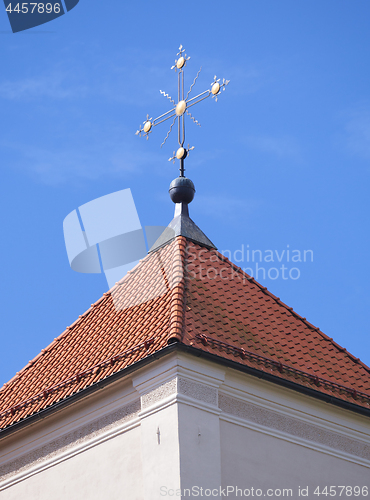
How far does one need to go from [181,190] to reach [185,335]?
475cm

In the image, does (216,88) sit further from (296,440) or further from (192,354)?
(296,440)

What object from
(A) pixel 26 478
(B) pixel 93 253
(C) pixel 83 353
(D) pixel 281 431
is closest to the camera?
(D) pixel 281 431

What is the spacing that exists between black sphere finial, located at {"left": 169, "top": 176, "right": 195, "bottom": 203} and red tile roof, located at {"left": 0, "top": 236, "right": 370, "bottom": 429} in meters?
1.24

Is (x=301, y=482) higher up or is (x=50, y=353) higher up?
(x=50, y=353)

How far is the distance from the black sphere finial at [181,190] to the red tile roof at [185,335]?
1238 mm

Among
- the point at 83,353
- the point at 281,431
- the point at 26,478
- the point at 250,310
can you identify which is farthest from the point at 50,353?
the point at 281,431

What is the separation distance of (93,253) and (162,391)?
159 inches

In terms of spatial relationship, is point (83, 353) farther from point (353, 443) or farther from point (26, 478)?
point (353, 443)

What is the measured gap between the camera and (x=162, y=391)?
10.7 m

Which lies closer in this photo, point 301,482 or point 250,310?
point 301,482

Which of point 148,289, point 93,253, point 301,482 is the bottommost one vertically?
point 301,482

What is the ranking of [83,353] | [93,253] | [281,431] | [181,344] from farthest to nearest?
[93,253] → [83,353] → [281,431] → [181,344]

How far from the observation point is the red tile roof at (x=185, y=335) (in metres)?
11.5

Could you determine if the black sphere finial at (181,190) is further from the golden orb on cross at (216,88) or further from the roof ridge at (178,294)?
the golden orb on cross at (216,88)
